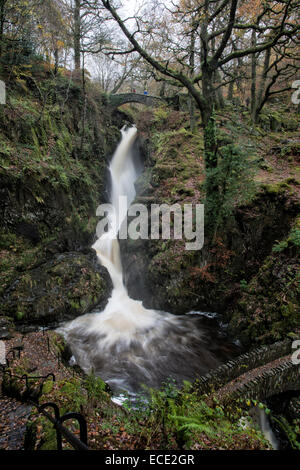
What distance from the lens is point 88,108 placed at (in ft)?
52.6

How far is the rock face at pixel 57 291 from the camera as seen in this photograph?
7840mm

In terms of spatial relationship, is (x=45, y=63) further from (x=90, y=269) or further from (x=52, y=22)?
(x=90, y=269)

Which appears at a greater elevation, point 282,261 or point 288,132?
point 288,132

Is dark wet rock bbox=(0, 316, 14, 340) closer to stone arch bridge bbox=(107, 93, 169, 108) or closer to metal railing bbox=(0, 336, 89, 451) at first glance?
metal railing bbox=(0, 336, 89, 451)

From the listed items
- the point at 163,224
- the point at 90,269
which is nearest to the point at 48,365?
the point at 90,269

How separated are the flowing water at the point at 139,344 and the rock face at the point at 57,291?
550mm

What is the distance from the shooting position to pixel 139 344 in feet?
25.5

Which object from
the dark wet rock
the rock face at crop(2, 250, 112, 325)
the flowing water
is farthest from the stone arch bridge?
the dark wet rock

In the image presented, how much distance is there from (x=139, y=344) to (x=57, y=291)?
3.69 meters

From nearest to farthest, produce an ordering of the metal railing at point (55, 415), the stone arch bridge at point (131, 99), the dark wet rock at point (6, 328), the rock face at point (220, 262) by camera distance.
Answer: the metal railing at point (55, 415)
the dark wet rock at point (6, 328)
the rock face at point (220, 262)
the stone arch bridge at point (131, 99)

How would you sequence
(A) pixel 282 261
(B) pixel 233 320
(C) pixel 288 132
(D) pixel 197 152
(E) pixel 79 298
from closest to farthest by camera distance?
(A) pixel 282 261
(B) pixel 233 320
(E) pixel 79 298
(D) pixel 197 152
(C) pixel 288 132

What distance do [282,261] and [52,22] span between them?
624 inches

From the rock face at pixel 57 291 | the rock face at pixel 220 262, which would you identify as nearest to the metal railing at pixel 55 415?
the rock face at pixel 57 291

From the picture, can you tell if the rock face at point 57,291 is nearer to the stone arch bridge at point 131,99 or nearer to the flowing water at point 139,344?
the flowing water at point 139,344
